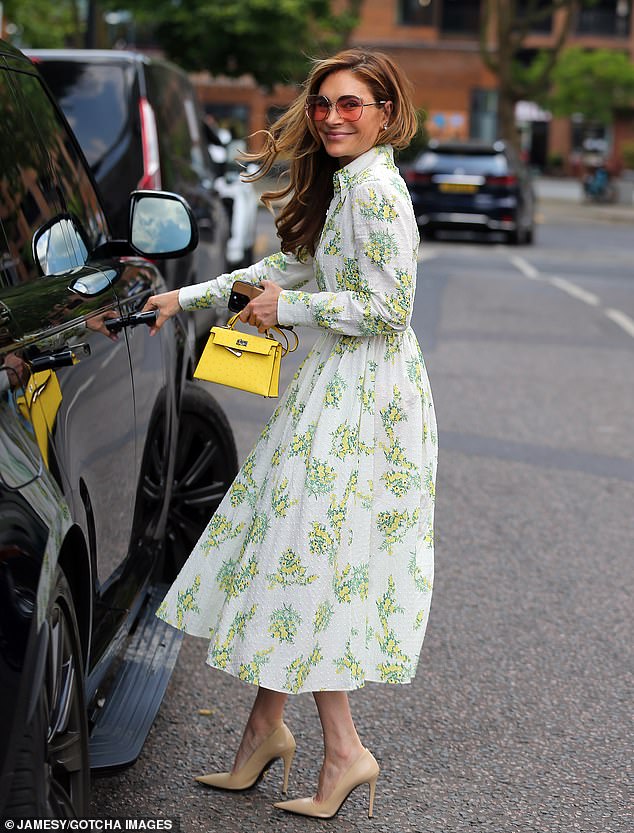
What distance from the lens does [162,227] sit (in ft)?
13.2

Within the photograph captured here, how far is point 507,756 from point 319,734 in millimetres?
507

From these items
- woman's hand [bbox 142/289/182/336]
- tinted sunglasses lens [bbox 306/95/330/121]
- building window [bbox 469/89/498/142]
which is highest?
tinted sunglasses lens [bbox 306/95/330/121]

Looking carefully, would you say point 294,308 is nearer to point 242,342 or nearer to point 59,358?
point 242,342

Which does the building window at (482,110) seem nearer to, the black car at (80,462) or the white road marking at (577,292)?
the white road marking at (577,292)

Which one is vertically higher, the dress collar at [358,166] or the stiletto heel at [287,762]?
the dress collar at [358,166]

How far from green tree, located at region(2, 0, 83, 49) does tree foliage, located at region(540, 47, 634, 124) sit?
134 ft

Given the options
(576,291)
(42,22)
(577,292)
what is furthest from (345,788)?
(42,22)

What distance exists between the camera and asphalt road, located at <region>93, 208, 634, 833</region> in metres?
3.42

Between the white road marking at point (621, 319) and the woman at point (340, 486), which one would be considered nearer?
the woman at point (340, 486)

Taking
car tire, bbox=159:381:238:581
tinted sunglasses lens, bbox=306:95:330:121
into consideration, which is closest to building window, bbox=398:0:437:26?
car tire, bbox=159:381:238:581

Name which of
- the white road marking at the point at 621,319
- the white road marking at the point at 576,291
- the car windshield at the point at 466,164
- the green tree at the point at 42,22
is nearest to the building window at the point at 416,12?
the green tree at the point at 42,22

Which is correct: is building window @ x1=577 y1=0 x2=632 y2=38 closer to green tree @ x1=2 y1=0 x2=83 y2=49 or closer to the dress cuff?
green tree @ x1=2 y1=0 x2=83 y2=49

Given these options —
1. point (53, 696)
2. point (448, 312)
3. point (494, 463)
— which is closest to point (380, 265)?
point (53, 696)

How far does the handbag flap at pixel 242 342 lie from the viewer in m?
3.21
